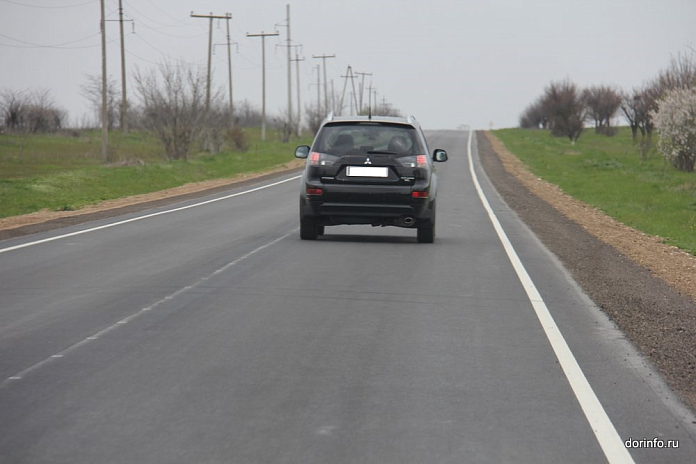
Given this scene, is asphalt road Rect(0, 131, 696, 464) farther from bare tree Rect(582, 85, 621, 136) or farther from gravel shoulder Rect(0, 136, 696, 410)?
bare tree Rect(582, 85, 621, 136)

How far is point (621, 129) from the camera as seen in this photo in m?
121

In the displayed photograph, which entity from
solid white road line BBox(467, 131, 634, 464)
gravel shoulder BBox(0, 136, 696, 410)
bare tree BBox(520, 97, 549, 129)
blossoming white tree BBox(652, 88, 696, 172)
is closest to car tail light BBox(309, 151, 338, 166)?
gravel shoulder BBox(0, 136, 696, 410)

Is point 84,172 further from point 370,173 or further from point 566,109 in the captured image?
point 566,109

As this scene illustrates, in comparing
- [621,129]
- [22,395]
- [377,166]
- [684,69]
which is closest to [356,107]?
[621,129]

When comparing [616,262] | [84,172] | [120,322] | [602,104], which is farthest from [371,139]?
[602,104]

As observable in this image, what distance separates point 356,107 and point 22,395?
128869 millimetres

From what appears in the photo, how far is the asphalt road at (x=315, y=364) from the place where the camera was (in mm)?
5094

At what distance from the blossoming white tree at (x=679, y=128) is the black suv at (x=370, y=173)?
2528 cm

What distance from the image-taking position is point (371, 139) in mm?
13961

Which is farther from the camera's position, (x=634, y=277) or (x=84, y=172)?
(x=84, y=172)

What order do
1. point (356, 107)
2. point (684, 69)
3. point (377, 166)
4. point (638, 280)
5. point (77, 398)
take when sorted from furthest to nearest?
point (356, 107) → point (684, 69) → point (377, 166) → point (638, 280) → point (77, 398)

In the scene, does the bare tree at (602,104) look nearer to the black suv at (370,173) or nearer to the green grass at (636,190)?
the green grass at (636,190)

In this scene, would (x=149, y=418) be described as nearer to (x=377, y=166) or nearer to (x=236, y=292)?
(x=236, y=292)

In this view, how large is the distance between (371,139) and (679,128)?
2700 cm
